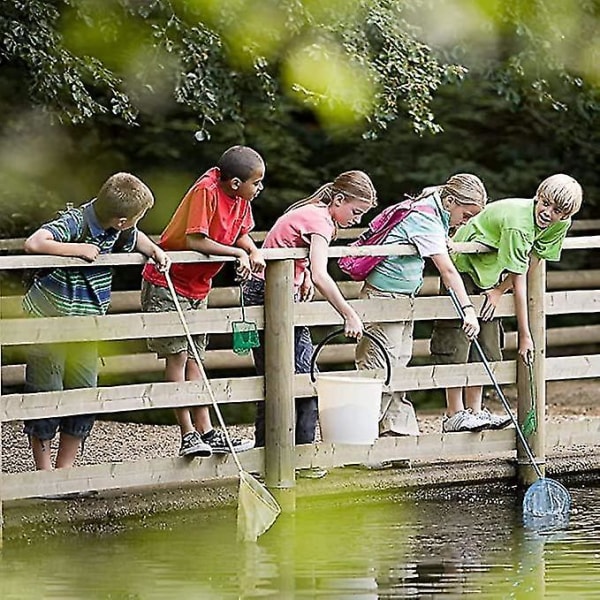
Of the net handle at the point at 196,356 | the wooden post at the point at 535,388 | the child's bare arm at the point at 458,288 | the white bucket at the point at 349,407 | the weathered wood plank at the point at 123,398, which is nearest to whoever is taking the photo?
the weathered wood plank at the point at 123,398

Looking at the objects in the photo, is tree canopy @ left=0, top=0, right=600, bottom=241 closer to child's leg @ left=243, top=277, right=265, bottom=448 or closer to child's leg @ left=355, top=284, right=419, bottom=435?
child's leg @ left=243, top=277, right=265, bottom=448

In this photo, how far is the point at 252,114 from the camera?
11.9 metres

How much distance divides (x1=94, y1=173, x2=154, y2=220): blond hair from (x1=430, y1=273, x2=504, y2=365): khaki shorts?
1.95 m

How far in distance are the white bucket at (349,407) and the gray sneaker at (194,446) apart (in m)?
0.49

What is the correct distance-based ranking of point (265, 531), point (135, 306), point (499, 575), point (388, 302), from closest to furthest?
point (499, 575)
point (265, 531)
point (388, 302)
point (135, 306)

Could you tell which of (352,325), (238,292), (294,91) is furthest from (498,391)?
(294,91)

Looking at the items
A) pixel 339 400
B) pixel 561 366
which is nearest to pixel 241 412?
pixel 561 366

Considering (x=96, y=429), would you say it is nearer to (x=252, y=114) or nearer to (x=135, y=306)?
(x=135, y=306)

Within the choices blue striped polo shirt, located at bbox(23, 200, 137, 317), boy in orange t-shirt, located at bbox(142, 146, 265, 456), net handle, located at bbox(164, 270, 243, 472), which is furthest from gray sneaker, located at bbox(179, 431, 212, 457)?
blue striped polo shirt, located at bbox(23, 200, 137, 317)

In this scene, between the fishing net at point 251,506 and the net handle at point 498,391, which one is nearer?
the fishing net at point 251,506

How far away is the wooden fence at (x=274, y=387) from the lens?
6531 millimetres

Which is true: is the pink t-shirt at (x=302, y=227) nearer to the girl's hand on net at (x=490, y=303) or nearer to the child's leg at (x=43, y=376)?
the girl's hand on net at (x=490, y=303)

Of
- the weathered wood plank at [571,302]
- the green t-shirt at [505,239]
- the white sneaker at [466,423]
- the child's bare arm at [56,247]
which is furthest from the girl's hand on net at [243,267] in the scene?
the weathered wood plank at [571,302]

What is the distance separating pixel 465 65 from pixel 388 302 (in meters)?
4.19
